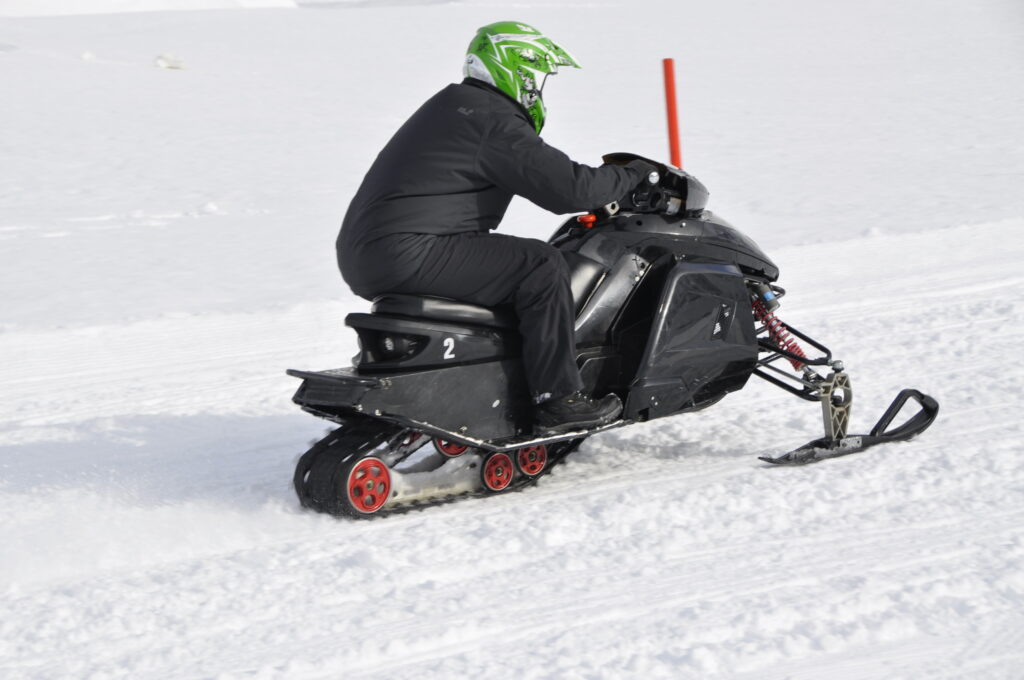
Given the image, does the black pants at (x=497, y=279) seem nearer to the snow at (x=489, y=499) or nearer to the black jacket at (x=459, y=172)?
the black jacket at (x=459, y=172)

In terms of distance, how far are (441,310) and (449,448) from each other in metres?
0.62

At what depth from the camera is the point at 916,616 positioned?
10.1 feet

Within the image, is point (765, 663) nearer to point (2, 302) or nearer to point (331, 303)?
point (331, 303)

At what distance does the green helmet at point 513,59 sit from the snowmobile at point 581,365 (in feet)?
1.58

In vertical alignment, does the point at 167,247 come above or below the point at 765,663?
below

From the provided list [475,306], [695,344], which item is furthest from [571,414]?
[695,344]

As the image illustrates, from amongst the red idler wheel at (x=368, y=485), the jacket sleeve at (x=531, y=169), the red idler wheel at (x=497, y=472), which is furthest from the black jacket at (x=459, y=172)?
the red idler wheel at (x=497, y=472)

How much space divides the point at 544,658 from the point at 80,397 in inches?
158

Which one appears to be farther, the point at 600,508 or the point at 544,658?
the point at 600,508

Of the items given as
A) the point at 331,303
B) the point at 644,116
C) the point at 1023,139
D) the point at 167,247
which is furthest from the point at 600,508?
the point at 644,116

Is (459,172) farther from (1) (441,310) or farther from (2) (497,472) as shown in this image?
(2) (497,472)

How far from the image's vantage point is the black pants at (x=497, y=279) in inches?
163

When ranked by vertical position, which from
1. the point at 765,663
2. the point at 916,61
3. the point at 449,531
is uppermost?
the point at 916,61

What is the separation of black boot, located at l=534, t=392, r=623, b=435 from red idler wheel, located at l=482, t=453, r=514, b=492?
19 centimetres
